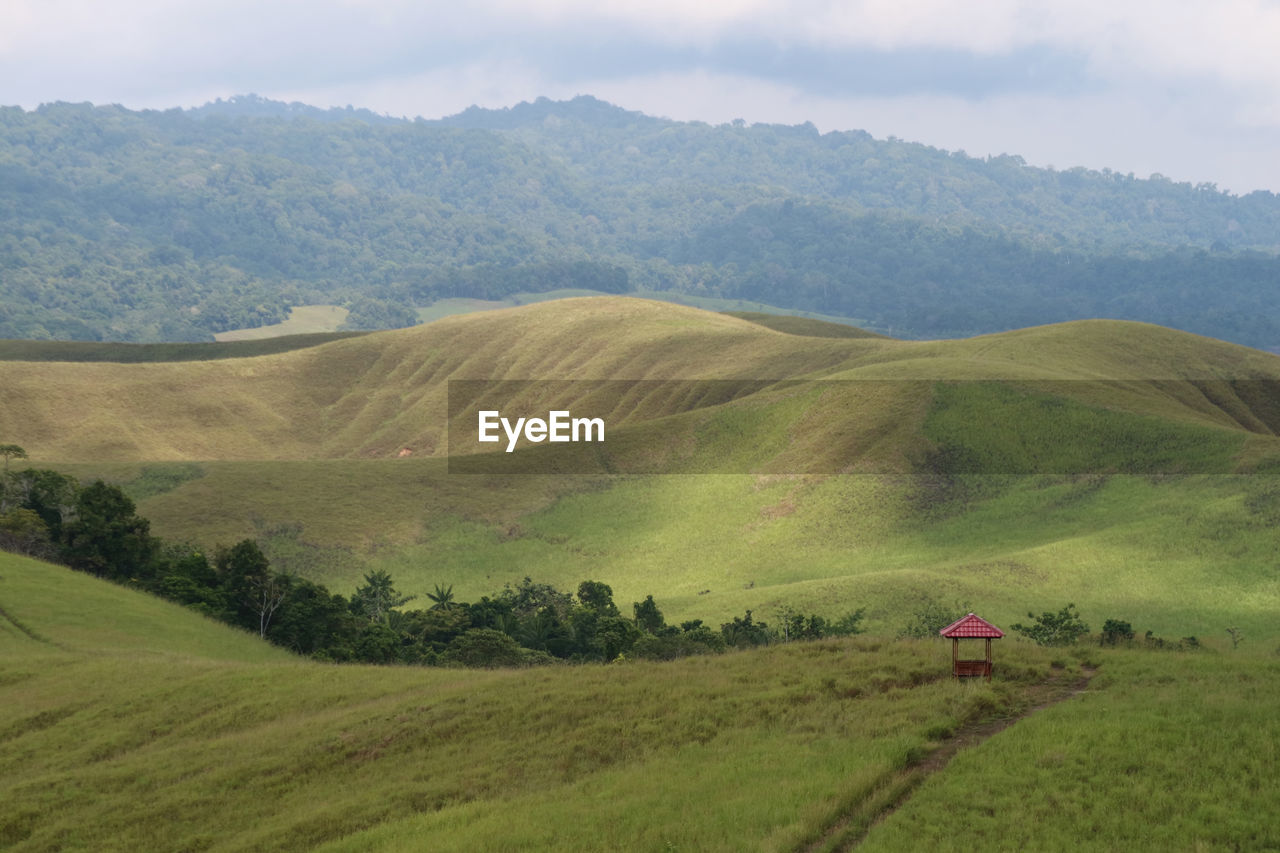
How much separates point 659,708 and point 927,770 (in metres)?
9.27

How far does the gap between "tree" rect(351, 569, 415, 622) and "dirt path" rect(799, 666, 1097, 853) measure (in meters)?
64.6

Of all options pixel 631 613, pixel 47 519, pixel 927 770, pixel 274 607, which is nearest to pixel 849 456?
pixel 631 613

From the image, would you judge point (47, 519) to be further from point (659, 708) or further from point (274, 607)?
point (659, 708)

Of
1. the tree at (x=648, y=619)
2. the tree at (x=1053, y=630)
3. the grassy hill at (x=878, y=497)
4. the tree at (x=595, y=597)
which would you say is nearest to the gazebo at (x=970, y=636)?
the tree at (x=1053, y=630)

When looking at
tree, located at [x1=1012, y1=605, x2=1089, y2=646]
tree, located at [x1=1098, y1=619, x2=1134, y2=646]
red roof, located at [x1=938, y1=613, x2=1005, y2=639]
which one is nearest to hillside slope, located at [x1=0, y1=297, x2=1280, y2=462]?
tree, located at [x1=1012, y1=605, x2=1089, y2=646]

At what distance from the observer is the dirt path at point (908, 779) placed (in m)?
24.1

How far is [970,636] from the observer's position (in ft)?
104

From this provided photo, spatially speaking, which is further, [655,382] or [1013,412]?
[655,382]

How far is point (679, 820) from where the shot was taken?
2527 cm

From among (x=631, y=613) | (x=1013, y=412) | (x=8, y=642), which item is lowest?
(x=631, y=613)

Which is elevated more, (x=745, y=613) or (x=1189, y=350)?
(x=1189, y=350)

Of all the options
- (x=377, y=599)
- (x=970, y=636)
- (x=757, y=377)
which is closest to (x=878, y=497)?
(x=377, y=599)

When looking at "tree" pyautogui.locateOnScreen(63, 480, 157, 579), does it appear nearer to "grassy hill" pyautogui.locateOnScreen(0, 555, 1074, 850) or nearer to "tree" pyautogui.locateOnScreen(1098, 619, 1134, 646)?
"grassy hill" pyautogui.locateOnScreen(0, 555, 1074, 850)

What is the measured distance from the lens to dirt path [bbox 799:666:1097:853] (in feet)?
79.0
